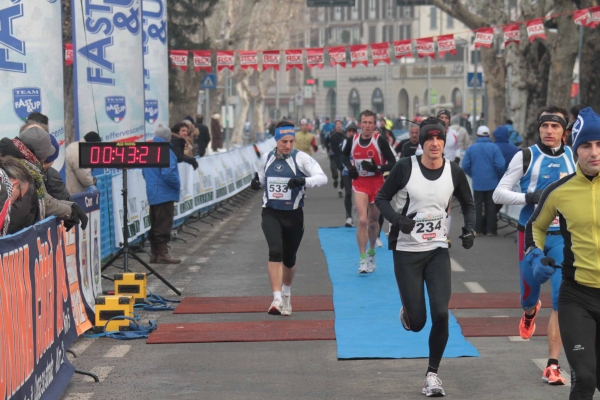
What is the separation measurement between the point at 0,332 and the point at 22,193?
1.78 meters

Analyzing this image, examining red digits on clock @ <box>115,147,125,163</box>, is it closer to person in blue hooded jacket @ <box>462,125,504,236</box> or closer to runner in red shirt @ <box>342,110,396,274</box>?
runner in red shirt @ <box>342,110,396,274</box>

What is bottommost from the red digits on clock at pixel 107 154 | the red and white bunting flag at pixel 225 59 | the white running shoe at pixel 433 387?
the white running shoe at pixel 433 387

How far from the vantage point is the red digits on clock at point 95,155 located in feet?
37.2

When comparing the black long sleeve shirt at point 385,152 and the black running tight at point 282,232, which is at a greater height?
the black long sleeve shirt at point 385,152

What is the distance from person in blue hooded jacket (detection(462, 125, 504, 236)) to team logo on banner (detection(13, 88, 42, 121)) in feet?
24.7

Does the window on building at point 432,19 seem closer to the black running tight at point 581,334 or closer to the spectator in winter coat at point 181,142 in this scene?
the spectator in winter coat at point 181,142

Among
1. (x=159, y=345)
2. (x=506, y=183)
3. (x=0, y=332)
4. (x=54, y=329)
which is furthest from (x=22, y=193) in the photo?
(x=506, y=183)

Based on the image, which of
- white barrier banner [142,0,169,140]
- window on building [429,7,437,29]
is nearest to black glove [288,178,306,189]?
white barrier banner [142,0,169,140]

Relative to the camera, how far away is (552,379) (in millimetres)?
7484

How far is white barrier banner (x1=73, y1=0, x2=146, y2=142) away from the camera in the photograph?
16.6 m

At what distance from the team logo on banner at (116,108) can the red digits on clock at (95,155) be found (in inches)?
229

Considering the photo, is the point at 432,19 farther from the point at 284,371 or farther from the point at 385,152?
the point at 284,371

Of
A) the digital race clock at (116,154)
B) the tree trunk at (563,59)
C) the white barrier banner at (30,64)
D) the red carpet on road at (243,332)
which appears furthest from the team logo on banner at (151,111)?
the red carpet on road at (243,332)

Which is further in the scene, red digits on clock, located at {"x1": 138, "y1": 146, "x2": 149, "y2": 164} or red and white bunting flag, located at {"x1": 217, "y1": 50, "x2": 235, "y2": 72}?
Answer: red and white bunting flag, located at {"x1": 217, "y1": 50, "x2": 235, "y2": 72}
